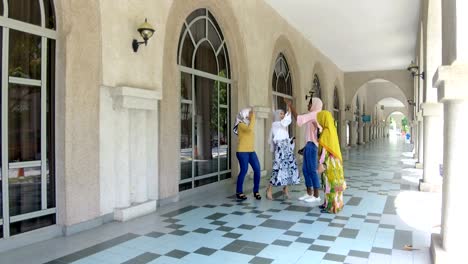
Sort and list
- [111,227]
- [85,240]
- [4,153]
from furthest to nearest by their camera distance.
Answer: [111,227], [85,240], [4,153]

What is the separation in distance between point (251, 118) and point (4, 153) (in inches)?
138

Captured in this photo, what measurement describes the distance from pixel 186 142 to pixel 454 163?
4.51m

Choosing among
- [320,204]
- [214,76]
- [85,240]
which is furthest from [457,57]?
[214,76]

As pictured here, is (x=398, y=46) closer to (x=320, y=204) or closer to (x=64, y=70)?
(x=320, y=204)

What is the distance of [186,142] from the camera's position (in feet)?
22.0

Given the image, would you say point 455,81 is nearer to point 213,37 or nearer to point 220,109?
point 220,109

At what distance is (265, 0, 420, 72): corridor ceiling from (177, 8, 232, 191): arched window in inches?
117

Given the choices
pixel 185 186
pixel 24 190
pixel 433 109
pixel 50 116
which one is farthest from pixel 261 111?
pixel 24 190

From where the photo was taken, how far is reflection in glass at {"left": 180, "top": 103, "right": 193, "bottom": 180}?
21.5ft

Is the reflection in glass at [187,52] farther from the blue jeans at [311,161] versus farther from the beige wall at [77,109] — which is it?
the blue jeans at [311,161]

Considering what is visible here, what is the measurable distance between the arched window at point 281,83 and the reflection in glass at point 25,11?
288 inches

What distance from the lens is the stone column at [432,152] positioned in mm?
7004

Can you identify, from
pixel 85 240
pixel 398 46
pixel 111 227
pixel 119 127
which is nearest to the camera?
pixel 85 240

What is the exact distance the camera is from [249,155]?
20.2 feet
